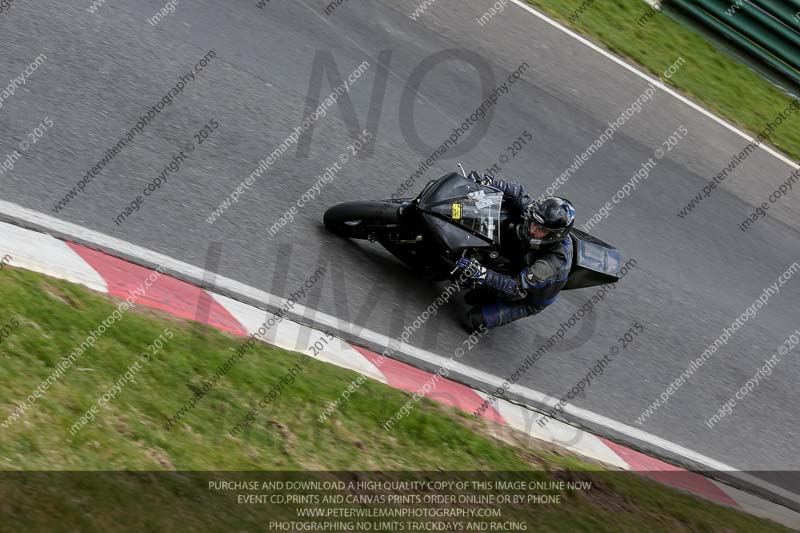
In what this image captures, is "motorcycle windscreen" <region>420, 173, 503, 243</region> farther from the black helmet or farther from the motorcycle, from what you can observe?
the black helmet

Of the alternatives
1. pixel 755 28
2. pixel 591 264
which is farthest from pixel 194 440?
pixel 755 28

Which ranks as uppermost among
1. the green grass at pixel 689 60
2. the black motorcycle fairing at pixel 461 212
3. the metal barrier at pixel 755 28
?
the metal barrier at pixel 755 28

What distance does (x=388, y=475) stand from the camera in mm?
6383

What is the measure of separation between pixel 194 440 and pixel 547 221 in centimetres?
349

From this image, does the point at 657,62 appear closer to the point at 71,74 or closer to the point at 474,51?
the point at 474,51

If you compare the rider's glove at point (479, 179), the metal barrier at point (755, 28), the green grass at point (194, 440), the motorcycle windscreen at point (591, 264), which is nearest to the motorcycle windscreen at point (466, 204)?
the rider's glove at point (479, 179)

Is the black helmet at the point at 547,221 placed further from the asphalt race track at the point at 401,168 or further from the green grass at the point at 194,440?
the green grass at the point at 194,440

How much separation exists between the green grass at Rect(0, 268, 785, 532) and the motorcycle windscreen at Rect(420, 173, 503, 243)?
1.60 m

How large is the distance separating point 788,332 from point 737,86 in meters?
5.11

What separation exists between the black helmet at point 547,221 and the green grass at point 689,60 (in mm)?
6443

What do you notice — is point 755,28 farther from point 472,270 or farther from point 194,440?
point 194,440

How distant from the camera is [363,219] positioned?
806 cm

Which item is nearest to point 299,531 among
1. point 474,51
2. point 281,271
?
point 281,271

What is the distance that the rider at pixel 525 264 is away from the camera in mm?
7637
